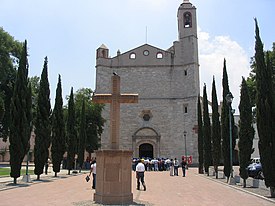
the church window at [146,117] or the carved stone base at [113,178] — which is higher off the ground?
the church window at [146,117]

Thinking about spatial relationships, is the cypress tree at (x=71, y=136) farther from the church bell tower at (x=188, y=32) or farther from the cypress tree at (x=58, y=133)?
the church bell tower at (x=188, y=32)

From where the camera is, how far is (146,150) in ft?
141

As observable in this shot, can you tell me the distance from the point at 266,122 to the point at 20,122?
13.2 m

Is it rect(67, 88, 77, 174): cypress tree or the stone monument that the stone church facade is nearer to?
rect(67, 88, 77, 174): cypress tree

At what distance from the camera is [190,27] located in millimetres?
43156

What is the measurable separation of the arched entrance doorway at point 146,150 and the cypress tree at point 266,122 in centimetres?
3011

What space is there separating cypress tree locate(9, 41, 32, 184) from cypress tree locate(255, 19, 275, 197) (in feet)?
41.9

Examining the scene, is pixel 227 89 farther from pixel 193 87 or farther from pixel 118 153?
pixel 193 87

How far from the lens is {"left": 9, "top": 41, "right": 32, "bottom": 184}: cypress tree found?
17.7 metres

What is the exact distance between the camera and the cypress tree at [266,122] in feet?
41.9

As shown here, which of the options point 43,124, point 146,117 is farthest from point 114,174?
point 146,117

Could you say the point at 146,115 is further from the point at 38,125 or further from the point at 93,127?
the point at 38,125

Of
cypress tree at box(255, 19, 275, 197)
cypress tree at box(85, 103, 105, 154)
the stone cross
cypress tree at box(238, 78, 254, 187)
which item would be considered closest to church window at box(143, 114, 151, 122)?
cypress tree at box(85, 103, 105, 154)

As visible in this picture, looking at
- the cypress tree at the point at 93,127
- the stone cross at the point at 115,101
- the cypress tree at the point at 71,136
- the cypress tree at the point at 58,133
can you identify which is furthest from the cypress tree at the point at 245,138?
the cypress tree at the point at 93,127
